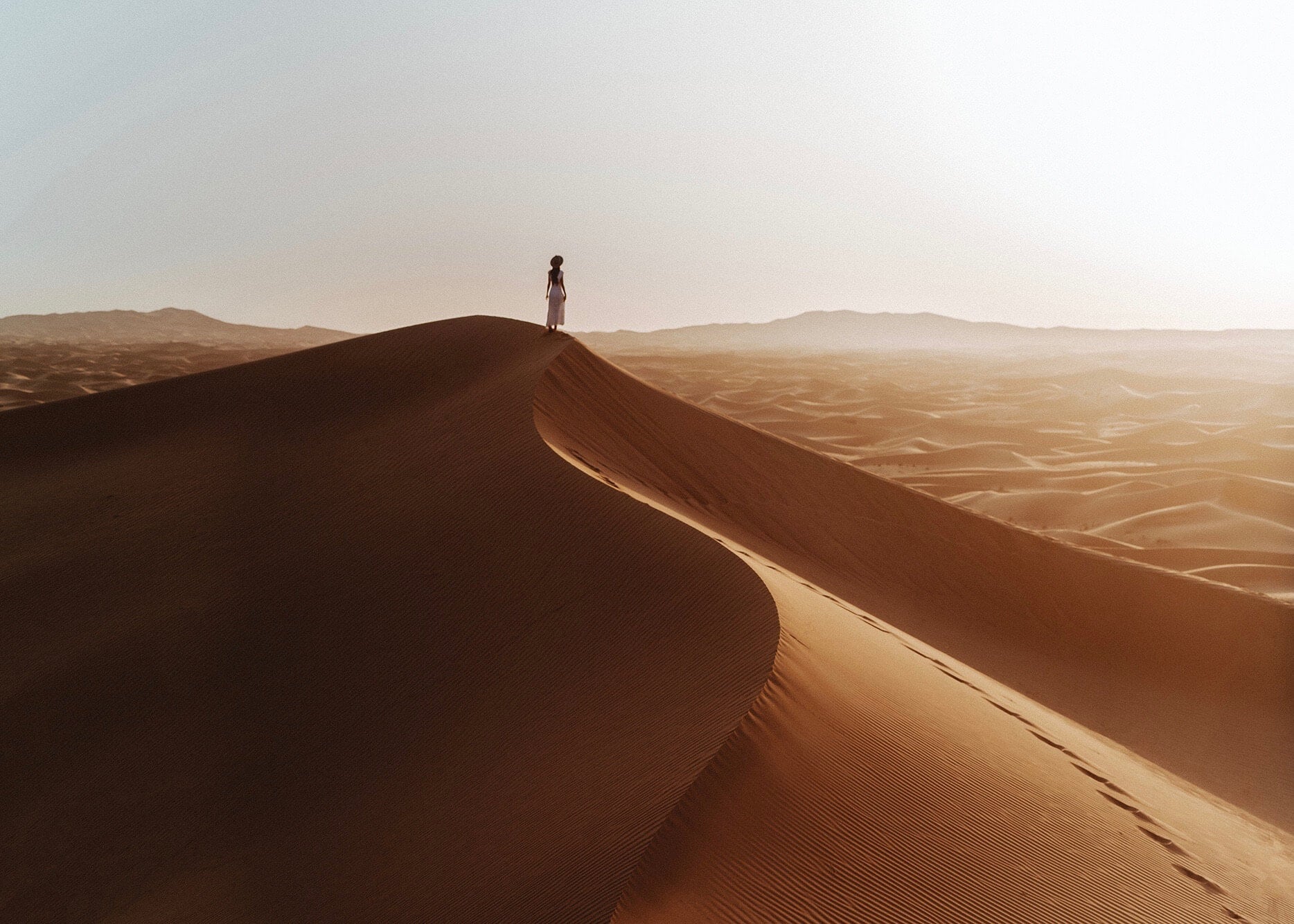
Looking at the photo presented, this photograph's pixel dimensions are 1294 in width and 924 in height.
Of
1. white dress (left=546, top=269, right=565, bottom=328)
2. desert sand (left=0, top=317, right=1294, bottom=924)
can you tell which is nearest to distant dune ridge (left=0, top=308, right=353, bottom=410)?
white dress (left=546, top=269, right=565, bottom=328)

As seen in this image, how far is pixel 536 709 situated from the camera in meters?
4.68

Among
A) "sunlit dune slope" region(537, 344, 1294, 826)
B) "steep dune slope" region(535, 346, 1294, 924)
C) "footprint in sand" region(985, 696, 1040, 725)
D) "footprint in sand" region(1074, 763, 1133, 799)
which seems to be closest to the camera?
"steep dune slope" region(535, 346, 1294, 924)

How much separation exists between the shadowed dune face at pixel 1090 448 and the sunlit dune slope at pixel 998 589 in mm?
3395

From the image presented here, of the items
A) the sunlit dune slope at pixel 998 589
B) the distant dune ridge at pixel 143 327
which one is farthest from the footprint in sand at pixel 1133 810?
the distant dune ridge at pixel 143 327

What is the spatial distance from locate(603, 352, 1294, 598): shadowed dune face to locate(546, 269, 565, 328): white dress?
9.96 meters

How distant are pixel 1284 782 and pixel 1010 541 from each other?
15.2 ft

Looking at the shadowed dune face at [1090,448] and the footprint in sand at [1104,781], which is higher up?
the footprint in sand at [1104,781]

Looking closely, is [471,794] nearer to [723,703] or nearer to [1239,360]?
[723,703]

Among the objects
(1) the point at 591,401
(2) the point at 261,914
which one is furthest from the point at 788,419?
(2) the point at 261,914

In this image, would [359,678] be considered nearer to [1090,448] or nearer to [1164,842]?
[1164,842]

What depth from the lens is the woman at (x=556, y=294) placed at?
33.7ft

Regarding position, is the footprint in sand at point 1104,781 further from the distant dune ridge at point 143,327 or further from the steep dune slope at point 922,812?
the distant dune ridge at point 143,327

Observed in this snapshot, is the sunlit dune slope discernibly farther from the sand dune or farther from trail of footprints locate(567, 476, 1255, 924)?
the sand dune

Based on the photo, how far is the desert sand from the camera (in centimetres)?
375
